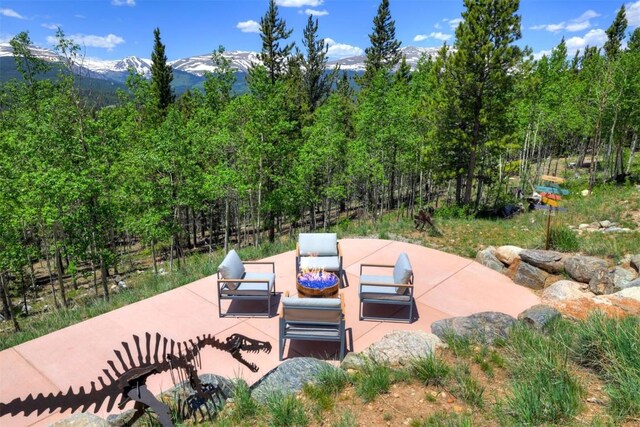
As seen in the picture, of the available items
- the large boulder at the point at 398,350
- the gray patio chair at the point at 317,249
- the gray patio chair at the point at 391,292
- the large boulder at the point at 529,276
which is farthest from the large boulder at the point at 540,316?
the gray patio chair at the point at 317,249

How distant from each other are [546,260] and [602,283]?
110cm

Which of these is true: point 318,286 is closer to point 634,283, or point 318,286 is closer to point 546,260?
point 546,260

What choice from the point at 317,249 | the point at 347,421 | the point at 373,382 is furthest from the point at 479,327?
the point at 317,249

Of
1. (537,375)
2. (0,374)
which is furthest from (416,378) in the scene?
(0,374)

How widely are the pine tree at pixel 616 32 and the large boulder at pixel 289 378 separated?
54.0 meters

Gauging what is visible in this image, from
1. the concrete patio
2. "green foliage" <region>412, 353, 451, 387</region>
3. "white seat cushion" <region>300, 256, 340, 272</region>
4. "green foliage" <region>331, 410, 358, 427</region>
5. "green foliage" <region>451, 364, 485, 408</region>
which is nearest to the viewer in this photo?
"green foliage" <region>331, 410, 358, 427</region>

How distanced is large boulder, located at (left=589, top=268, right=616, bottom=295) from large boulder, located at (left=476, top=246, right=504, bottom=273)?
182cm

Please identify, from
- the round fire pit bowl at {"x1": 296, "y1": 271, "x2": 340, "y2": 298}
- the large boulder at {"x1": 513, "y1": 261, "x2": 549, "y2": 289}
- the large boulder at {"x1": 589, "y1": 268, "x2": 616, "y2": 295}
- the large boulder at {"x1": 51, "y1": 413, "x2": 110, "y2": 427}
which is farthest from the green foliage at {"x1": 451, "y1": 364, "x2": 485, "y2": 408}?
the large boulder at {"x1": 589, "y1": 268, "x2": 616, "y2": 295}

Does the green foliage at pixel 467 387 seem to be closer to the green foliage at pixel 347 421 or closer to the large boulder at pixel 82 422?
the green foliage at pixel 347 421

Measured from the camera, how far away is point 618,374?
11.0 feet

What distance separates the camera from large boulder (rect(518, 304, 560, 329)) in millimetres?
5391

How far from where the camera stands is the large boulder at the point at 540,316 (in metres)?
5.39

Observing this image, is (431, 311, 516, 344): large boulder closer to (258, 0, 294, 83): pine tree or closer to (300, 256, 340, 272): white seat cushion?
(300, 256, 340, 272): white seat cushion

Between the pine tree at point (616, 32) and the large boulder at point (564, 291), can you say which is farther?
the pine tree at point (616, 32)
